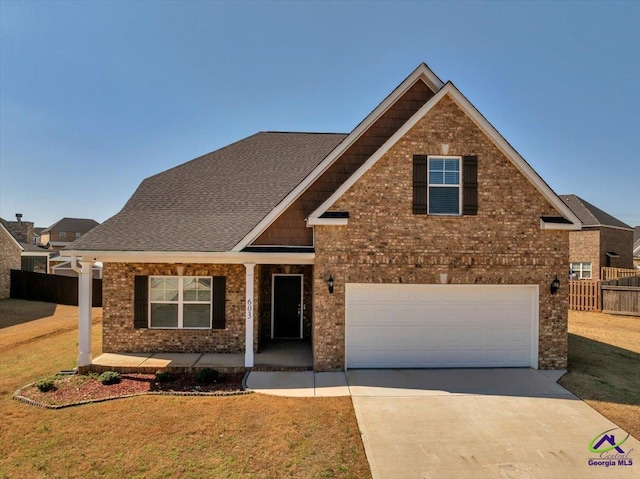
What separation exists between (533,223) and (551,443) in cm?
527

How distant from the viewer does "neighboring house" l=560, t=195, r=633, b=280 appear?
2520 cm

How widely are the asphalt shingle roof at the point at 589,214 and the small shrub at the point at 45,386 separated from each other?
3076 centimetres

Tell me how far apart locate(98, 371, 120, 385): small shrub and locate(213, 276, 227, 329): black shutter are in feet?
8.85

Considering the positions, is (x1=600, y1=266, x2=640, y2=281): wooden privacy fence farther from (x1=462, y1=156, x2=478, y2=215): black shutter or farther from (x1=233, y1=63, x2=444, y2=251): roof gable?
(x1=233, y1=63, x2=444, y2=251): roof gable

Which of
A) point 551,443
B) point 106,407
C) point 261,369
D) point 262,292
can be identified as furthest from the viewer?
point 262,292

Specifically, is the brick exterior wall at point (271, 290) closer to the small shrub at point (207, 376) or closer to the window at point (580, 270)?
the small shrub at point (207, 376)

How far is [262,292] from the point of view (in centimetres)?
1144

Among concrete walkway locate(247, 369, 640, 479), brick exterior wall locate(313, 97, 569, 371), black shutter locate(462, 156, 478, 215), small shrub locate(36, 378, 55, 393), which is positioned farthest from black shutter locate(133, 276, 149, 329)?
black shutter locate(462, 156, 478, 215)

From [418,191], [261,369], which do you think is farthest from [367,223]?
[261,369]

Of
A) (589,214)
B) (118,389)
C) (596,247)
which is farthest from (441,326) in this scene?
(589,214)

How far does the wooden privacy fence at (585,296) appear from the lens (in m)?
18.3

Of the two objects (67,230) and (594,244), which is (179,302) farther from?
A: (67,230)

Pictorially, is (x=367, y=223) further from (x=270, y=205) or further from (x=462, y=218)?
(x=270, y=205)

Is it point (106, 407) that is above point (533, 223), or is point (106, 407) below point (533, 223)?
below
